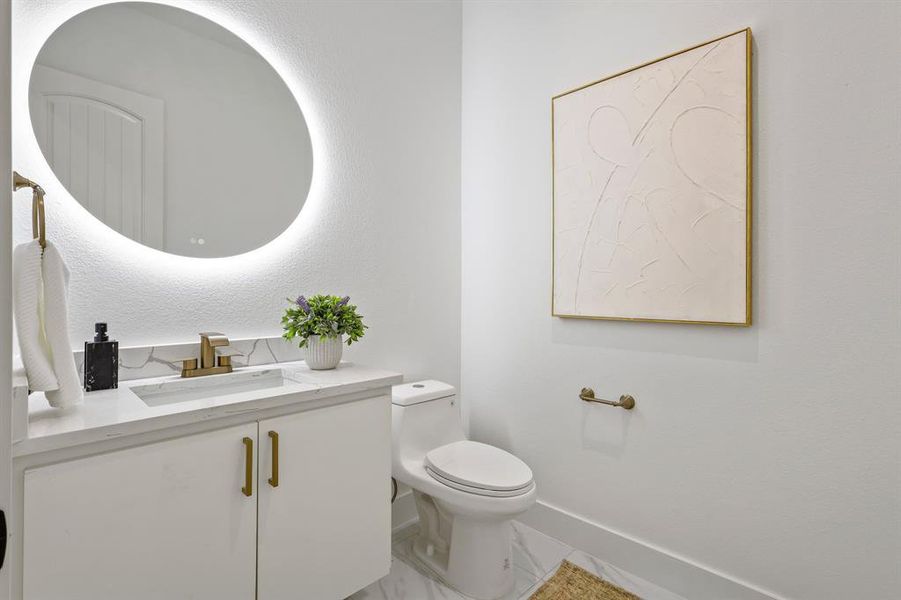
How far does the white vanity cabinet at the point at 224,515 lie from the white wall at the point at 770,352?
0.94 metres

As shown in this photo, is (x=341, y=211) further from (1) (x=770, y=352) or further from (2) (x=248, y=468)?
(1) (x=770, y=352)

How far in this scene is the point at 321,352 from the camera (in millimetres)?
1559

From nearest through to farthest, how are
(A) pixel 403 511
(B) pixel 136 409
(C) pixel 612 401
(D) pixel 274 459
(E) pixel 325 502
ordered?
1. (B) pixel 136 409
2. (D) pixel 274 459
3. (E) pixel 325 502
4. (C) pixel 612 401
5. (A) pixel 403 511

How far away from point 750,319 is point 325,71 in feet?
5.99

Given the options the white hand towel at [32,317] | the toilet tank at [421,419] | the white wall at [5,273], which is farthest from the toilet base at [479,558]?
the white wall at [5,273]

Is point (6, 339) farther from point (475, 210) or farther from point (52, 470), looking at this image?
point (475, 210)

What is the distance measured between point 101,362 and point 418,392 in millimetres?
1075

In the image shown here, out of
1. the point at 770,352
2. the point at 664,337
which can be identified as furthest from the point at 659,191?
the point at 770,352

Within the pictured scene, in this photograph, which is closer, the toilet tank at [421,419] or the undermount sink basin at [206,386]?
the undermount sink basin at [206,386]

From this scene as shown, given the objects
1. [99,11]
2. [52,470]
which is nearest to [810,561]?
[52,470]

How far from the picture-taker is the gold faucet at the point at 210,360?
4.58ft

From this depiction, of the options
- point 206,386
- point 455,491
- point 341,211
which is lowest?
point 455,491

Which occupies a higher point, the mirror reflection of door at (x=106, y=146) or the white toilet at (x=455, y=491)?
the mirror reflection of door at (x=106, y=146)

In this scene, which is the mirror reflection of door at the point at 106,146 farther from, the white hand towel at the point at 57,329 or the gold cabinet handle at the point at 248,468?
the gold cabinet handle at the point at 248,468
